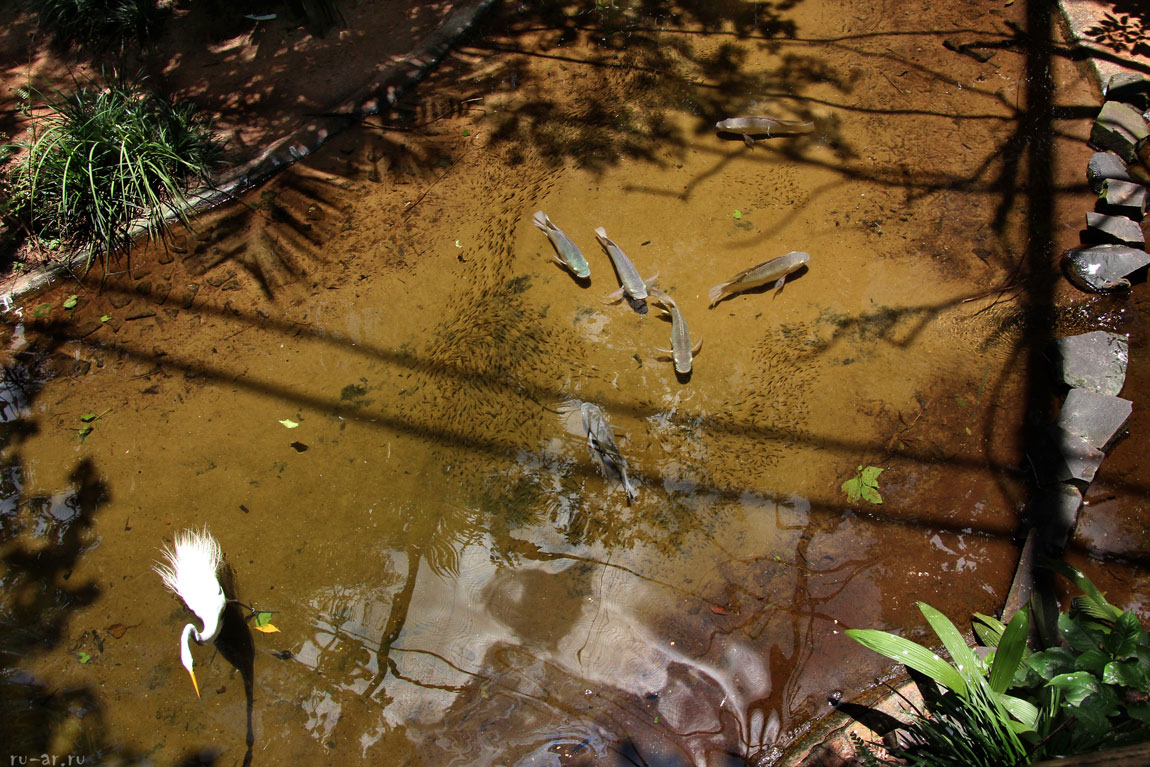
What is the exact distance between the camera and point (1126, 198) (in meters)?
4.61

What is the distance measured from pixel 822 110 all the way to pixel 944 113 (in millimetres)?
1014

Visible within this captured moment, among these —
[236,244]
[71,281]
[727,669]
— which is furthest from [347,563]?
[71,281]

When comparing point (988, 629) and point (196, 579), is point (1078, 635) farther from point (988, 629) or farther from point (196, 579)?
point (196, 579)

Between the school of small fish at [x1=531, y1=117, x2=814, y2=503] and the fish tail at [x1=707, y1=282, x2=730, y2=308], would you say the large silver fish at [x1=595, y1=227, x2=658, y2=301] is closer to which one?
the school of small fish at [x1=531, y1=117, x2=814, y2=503]

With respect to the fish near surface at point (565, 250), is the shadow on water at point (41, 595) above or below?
below

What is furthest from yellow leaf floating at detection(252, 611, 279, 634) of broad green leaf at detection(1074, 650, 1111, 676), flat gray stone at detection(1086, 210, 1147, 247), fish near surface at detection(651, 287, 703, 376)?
flat gray stone at detection(1086, 210, 1147, 247)

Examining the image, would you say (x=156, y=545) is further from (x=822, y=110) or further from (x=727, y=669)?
(x=822, y=110)

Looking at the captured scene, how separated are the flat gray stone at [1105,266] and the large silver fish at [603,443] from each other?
11.4 feet

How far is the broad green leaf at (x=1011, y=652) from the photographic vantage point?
9.36ft

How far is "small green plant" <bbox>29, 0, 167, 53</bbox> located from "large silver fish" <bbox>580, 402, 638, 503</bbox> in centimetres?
600

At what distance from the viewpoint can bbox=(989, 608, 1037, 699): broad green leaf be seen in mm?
2852

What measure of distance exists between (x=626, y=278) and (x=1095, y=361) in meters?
3.01

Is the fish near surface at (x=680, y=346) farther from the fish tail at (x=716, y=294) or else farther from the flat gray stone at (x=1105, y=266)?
the flat gray stone at (x=1105, y=266)

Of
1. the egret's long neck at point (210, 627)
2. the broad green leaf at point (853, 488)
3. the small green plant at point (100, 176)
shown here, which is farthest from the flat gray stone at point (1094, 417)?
the small green plant at point (100, 176)
